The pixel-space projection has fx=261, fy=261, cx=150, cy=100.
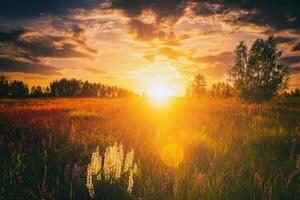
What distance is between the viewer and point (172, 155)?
4992 millimetres

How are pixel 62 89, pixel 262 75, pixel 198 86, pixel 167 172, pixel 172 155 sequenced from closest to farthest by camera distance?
pixel 167 172
pixel 172 155
pixel 262 75
pixel 198 86
pixel 62 89

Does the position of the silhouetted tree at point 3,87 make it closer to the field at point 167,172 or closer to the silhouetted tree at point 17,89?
the silhouetted tree at point 17,89

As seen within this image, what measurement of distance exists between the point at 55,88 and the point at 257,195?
15104 centimetres

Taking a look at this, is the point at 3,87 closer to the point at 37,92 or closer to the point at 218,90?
the point at 37,92

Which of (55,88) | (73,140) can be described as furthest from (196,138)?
(55,88)

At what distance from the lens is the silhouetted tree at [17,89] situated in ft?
364

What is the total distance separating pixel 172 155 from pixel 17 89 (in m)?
122

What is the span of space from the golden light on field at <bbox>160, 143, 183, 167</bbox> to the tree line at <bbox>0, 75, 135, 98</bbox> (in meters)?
112

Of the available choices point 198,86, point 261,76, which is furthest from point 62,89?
point 261,76

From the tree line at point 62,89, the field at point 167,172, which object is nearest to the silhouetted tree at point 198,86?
the tree line at point 62,89

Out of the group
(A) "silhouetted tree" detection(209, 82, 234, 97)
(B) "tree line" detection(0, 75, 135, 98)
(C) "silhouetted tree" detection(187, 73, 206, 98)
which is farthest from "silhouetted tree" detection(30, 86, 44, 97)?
(A) "silhouetted tree" detection(209, 82, 234, 97)

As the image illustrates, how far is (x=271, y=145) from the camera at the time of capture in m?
6.10

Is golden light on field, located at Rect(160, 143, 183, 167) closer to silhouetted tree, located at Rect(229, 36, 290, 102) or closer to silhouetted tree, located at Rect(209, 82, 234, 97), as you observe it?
silhouetted tree, located at Rect(229, 36, 290, 102)

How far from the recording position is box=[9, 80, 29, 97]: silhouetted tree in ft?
364
